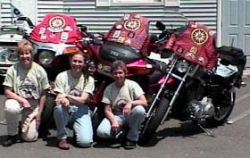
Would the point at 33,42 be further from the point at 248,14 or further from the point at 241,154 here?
the point at 248,14

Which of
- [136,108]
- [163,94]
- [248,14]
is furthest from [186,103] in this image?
[248,14]

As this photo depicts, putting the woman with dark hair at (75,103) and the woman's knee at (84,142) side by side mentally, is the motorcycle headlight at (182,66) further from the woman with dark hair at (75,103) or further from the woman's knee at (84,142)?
the woman's knee at (84,142)

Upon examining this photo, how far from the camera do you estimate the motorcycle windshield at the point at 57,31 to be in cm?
756

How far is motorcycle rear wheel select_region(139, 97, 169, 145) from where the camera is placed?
21.6ft

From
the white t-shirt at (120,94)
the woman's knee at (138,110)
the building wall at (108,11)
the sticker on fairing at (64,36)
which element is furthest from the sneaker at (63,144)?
the building wall at (108,11)

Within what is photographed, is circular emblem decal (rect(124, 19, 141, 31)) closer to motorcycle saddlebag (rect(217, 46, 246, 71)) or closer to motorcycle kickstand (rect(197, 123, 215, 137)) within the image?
motorcycle saddlebag (rect(217, 46, 246, 71))

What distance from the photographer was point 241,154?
6.40 metres

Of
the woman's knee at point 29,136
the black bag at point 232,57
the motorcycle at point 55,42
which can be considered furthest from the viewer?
the black bag at point 232,57

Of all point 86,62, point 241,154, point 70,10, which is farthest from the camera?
point 70,10

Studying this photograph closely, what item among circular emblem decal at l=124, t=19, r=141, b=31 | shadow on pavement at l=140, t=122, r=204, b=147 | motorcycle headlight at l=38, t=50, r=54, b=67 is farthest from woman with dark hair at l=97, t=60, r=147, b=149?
motorcycle headlight at l=38, t=50, r=54, b=67

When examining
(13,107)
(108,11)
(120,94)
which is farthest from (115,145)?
(108,11)

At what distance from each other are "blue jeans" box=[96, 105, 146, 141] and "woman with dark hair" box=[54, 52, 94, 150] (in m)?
0.15

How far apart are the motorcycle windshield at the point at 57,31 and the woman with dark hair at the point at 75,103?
80 centimetres

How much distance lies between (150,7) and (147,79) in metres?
7.64
